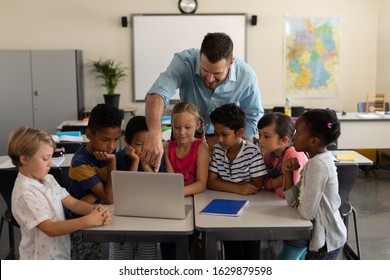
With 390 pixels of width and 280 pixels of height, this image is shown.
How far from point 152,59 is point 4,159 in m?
4.02

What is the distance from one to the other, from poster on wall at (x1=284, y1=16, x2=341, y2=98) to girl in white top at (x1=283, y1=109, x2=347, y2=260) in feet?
17.9

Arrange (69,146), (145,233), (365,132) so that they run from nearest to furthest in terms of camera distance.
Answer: (145,233) < (69,146) < (365,132)

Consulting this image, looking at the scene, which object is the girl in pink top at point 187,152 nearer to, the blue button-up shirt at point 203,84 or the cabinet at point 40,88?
the blue button-up shirt at point 203,84

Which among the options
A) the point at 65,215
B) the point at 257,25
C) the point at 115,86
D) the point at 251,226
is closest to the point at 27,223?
the point at 65,215

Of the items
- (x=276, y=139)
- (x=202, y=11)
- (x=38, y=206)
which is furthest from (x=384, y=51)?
(x=38, y=206)

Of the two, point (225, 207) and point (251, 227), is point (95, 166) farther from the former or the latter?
point (251, 227)

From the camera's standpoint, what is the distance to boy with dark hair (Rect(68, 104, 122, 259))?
7.70 ft

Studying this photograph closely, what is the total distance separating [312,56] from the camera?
7.50 m

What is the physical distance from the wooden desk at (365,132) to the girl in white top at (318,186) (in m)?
3.78

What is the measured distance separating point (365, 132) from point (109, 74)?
12.1 feet

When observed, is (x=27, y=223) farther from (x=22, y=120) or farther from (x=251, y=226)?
(x=22, y=120)

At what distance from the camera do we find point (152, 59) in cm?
750

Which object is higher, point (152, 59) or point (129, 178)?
point (152, 59)

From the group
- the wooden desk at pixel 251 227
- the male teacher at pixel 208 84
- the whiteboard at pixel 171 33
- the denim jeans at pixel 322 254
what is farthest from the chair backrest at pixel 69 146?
the whiteboard at pixel 171 33
